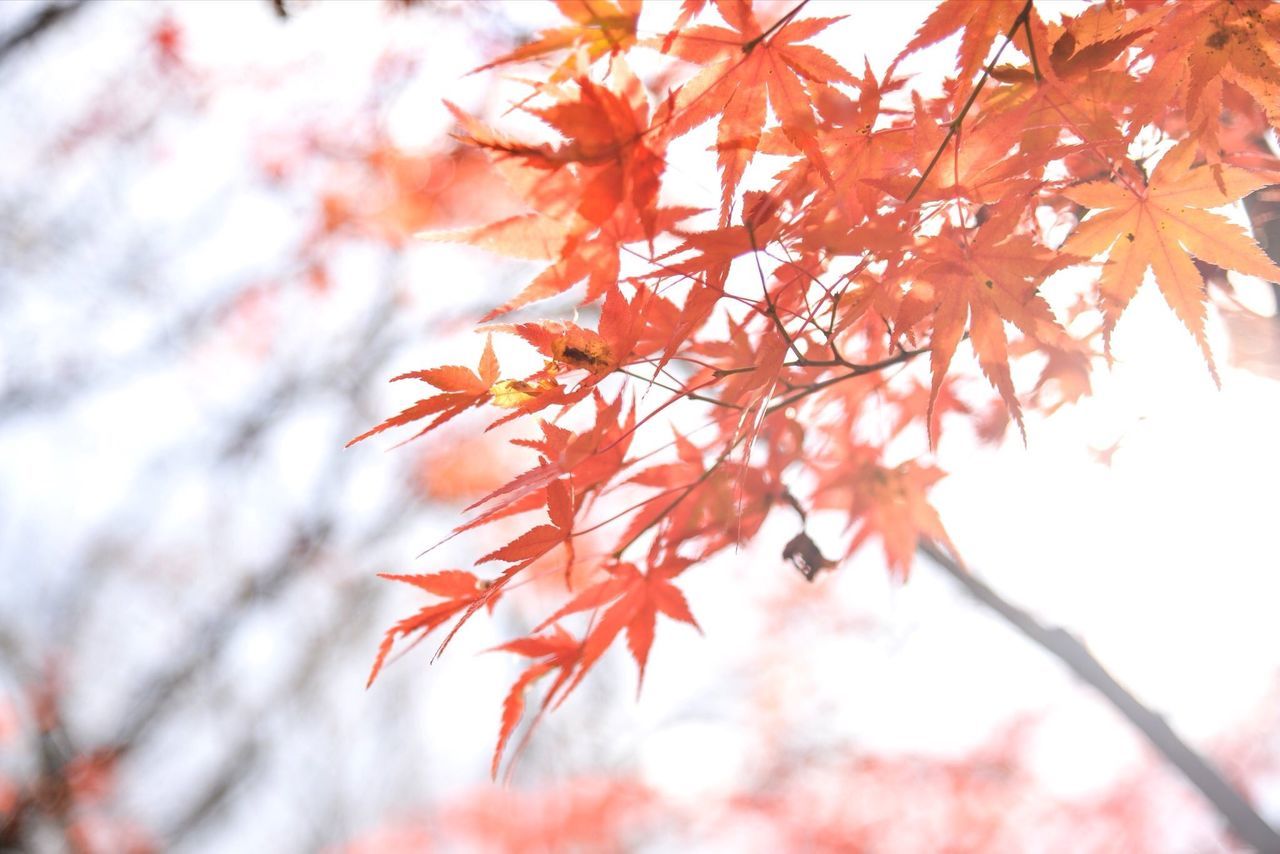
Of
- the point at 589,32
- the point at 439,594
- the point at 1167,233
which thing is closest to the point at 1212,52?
the point at 1167,233

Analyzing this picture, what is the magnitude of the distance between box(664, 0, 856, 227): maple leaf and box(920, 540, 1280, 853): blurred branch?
4.31ft

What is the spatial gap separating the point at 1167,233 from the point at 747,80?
0.49 metres

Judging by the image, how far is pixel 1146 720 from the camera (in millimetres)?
1868

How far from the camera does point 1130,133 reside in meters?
0.79

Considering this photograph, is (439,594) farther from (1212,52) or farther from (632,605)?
(1212,52)

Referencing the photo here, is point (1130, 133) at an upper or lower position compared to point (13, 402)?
lower

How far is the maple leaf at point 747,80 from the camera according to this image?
2.61 ft

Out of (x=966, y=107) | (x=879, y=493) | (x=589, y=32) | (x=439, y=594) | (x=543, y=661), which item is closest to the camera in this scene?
(x=589, y=32)

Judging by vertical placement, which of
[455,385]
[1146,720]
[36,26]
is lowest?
[1146,720]

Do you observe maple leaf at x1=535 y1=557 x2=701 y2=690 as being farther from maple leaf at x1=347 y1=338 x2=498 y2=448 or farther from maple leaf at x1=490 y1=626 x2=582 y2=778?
maple leaf at x1=347 y1=338 x2=498 y2=448

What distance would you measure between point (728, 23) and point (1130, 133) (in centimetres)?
42

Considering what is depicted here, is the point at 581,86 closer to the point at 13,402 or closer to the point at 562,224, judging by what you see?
the point at 562,224

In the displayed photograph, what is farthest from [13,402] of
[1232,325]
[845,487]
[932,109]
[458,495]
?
[1232,325]

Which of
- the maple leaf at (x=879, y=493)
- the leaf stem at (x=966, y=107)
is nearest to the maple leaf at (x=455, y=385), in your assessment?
the leaf stem at (x=966, y=107)
